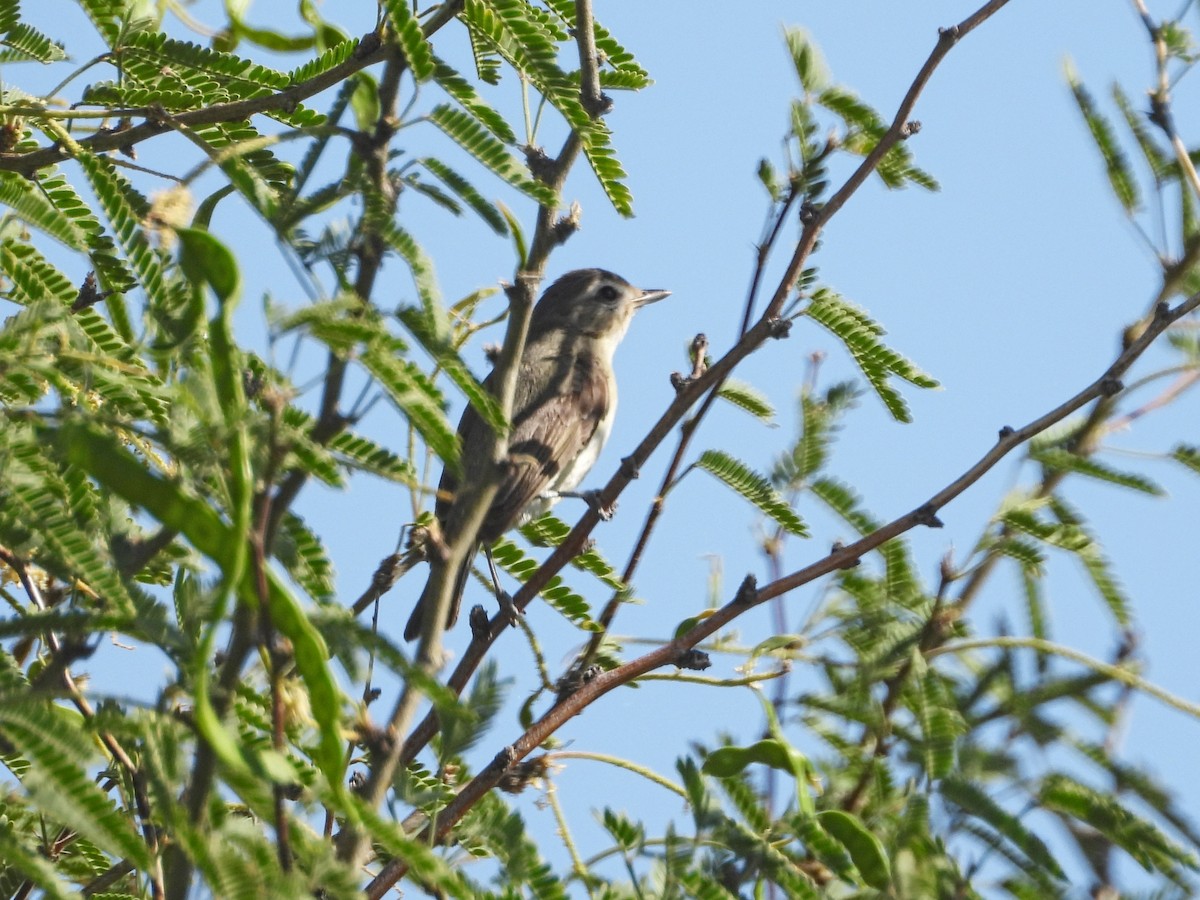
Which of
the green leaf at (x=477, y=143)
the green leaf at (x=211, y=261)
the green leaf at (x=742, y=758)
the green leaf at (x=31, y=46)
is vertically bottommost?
the green leaf at (x=742, y=758)

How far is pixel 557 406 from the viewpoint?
7.52 meters

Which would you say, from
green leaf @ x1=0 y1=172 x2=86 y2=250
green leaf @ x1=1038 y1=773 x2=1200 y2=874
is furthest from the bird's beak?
green leaf @ x1=1038 y1=773 x2=1200 y2=874

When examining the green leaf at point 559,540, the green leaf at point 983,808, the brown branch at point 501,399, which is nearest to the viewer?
the green leaf at point 983,808

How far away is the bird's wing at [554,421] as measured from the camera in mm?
6543

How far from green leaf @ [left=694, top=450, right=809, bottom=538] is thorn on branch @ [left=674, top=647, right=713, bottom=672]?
767 millimetres

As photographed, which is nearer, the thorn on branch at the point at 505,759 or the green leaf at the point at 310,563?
the green leaf at the point at 310,563

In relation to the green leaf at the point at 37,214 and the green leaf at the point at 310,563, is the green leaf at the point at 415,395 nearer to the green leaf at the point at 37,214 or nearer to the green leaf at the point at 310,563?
the green leaf at the point at 310,563

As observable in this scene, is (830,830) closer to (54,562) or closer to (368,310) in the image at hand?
(368,310)

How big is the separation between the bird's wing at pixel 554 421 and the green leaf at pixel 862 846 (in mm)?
3793

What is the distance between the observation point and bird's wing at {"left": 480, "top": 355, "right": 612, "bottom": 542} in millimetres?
6543

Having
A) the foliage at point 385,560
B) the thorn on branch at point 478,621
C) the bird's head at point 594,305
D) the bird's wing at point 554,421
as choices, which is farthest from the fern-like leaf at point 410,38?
the bird's head at point 594,305

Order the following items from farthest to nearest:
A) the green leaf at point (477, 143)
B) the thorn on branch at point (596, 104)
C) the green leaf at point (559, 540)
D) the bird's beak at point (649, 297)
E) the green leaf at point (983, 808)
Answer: the bird's beak at point (649, 297) < the green leaf at point (559, 540) < the thorn on branch at point (596, 104) < the green leaf at point (477, 143) < the green leaf at point (983, 808)

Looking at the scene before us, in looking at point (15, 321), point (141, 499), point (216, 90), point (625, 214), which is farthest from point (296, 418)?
point (216, 90)

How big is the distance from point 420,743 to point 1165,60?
2.43 meters
